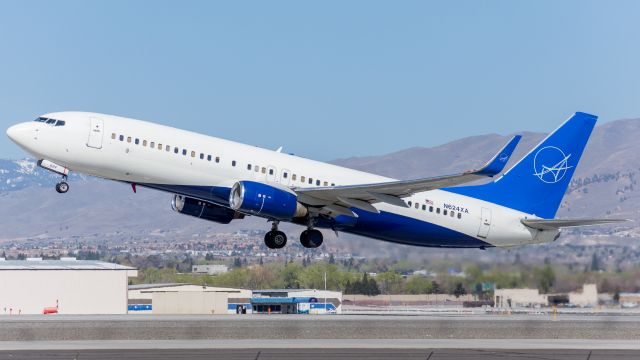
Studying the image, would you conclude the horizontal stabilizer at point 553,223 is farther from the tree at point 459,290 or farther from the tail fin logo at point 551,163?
the tree at point 459,290

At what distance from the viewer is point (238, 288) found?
82.2m

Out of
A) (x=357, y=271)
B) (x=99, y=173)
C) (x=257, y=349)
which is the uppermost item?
(x=99, y=173)

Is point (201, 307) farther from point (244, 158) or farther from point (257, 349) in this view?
point (257, 349)

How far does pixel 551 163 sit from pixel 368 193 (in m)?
13.4

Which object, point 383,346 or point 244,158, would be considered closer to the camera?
point 383,346

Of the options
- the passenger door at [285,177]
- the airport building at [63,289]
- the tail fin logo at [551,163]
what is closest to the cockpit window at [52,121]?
the passenger door at [285,177]

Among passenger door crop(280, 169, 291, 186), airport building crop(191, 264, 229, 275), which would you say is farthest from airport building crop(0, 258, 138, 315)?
passenger door crop(280, 169, 291, 186)

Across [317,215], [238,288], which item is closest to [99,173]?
[317,215]

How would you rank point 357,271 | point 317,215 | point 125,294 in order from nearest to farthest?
point 317,215, point 357,271, point 125,294

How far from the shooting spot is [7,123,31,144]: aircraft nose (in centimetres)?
5220

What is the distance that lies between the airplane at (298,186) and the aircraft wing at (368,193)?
0.05 m

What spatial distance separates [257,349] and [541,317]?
1907cm

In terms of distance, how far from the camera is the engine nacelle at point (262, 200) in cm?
5265
